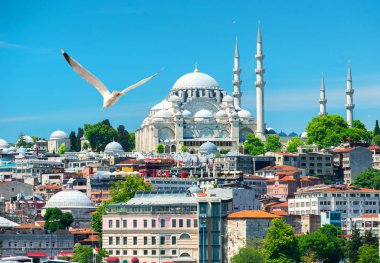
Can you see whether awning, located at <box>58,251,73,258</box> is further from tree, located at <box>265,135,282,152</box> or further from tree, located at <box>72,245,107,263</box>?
tree, located at <box>265,135,282,152</box>

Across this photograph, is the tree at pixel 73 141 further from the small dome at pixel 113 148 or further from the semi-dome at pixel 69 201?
the semi-dome at pixel 69 201

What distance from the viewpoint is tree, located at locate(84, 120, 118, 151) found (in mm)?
141750

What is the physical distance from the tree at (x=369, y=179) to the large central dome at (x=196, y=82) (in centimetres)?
4903

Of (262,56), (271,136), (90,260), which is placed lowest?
(90,260)

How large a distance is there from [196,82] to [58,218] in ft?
236

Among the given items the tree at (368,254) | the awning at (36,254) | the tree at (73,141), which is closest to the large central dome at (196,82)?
the tree at (73,141)

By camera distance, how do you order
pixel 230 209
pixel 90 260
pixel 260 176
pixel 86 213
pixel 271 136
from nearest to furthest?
1. pixel 90 260
2. pixel 230 209
3. pixel 86 213
4. pixel 260 176
5. pixel 271 136

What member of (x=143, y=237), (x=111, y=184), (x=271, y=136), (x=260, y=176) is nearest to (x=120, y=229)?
(x=143, y=237)

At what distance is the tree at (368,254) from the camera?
60031 millimetres

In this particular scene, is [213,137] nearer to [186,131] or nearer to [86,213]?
[186,131]

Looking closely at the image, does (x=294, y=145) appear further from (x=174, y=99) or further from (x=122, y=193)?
(x=122, y=193)

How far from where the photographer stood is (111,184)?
93438 mm

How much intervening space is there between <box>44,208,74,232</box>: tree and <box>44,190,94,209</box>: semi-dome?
4301 mm

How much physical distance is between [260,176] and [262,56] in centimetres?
3498
